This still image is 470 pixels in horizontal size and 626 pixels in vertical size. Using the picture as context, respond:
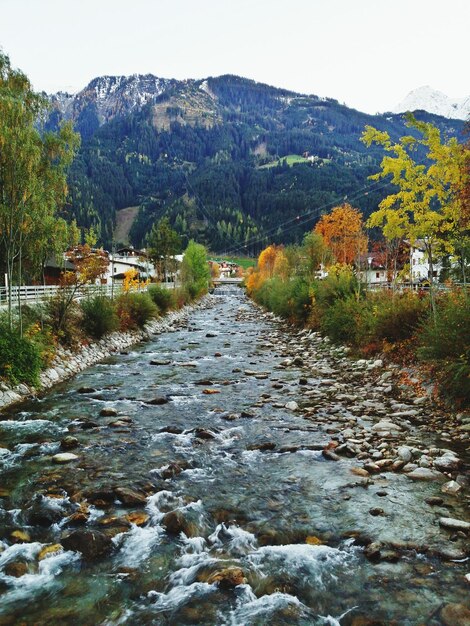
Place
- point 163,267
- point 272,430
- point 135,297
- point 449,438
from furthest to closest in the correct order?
point 163,267, point 135,297, point 272,430, point 449,438

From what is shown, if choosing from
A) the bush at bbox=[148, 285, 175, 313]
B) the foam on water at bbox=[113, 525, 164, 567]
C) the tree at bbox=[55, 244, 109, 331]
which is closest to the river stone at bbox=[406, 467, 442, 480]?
the foam on water at bbox=[113, 525, 164, 567]

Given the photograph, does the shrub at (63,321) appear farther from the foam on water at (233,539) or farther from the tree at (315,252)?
the tree at (315,252)

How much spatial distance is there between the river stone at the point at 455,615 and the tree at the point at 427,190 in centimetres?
960

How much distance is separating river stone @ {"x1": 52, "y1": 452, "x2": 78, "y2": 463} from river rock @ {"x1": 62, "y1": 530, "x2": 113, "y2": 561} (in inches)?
108

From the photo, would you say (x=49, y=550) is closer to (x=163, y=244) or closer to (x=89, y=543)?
(x=89, y=543)

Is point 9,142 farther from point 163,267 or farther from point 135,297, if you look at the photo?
point 163,267

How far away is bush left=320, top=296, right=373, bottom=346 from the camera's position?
58.8ft

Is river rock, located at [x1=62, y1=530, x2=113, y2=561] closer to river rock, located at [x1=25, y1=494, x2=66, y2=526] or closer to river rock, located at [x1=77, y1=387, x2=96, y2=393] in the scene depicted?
river rock, located at [x1=25, y1=494, x2=66, y2=526]

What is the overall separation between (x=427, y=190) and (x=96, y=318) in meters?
16.3

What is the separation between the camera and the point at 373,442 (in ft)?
28.7

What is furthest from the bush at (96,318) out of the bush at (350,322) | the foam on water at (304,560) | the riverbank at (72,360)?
the foam on water at (304,560)

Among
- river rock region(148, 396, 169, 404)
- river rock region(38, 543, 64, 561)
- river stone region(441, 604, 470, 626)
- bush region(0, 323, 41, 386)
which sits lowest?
river rock region(148, 396, 169, 404)

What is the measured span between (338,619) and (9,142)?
15.5 meters

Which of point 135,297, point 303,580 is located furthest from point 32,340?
point 135,297
